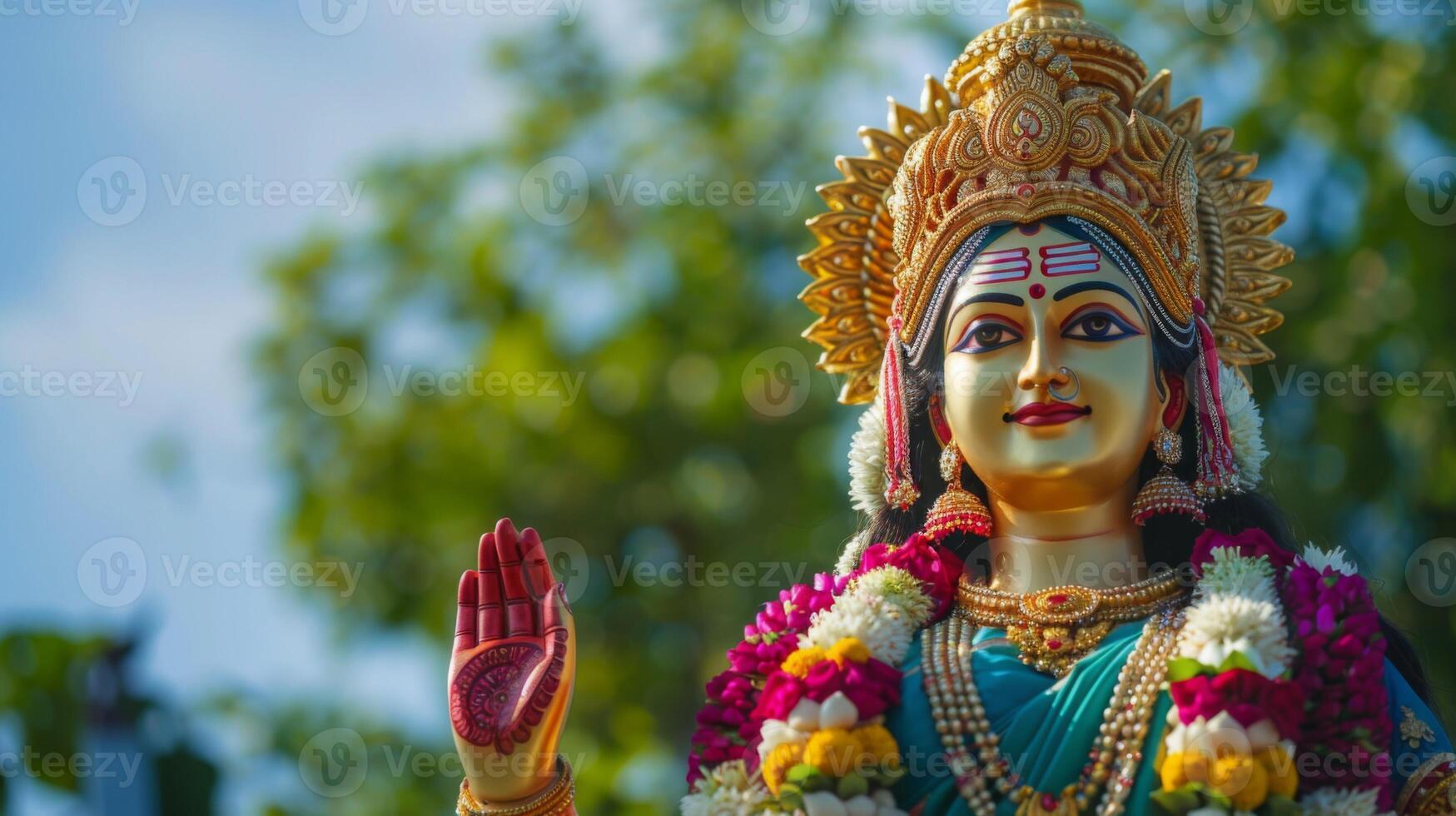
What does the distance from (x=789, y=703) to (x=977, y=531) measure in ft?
2.92

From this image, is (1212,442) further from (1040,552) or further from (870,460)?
(870,460)

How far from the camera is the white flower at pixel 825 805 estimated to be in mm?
5430

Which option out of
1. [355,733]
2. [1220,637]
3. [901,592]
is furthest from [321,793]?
[1220,637]

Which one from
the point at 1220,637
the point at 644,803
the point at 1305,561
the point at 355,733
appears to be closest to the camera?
the point at 1220,637

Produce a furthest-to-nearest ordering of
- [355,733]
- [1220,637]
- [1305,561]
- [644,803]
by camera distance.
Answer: [355,733]
[644,803]
[1305,561]
[1220,637]

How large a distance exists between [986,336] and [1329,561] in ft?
3.78

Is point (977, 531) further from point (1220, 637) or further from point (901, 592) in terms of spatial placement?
point (1220, 637)

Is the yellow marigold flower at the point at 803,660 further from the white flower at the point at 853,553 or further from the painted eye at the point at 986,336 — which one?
the painted eye at the point at 986,336

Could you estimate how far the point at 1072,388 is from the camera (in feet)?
19.6

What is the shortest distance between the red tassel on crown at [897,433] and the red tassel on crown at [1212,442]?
85 centimetres

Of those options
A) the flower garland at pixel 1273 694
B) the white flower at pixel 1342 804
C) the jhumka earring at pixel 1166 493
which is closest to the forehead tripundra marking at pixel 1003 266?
the jhumka earring at pixel 1166 493

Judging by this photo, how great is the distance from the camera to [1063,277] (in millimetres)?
6062

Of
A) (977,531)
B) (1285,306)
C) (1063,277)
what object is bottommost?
(977,531)

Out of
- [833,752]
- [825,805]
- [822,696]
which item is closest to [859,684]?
[822,696]
